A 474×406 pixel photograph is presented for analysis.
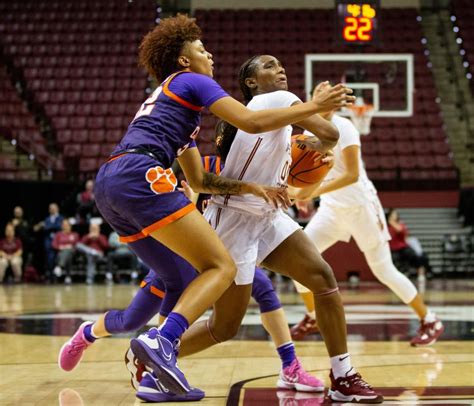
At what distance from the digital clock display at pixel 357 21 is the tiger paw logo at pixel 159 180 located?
9480 millimetres

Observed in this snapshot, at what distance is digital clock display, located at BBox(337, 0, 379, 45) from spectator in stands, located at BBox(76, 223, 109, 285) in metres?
5.25

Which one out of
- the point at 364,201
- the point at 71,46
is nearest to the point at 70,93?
the point at 71,46

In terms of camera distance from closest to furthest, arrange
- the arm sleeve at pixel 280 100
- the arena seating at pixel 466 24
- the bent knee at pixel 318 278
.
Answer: the arm sleeve at pixel 280 100, the bent knee at pixel 318 278, the arena seating at pixel 466 24

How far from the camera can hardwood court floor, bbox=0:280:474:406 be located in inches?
153

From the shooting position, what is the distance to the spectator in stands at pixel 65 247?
1448 cm

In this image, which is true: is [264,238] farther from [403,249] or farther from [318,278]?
[403,249]

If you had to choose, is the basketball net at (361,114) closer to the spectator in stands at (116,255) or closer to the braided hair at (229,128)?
the spectator in stands at (116,255)

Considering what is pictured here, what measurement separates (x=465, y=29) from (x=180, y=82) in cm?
2042

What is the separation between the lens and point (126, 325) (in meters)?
4.38

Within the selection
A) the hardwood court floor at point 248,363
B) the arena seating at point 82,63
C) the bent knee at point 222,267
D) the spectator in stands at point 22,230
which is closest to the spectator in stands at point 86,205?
the spectator in stands at point 22,230

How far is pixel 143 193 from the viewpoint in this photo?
3.47m

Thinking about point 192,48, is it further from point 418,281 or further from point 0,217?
point 0,217

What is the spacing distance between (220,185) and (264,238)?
1.15 ft

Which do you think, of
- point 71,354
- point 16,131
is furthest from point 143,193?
point 16,131
